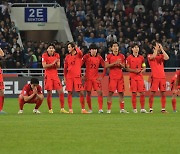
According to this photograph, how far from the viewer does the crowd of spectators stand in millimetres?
36031

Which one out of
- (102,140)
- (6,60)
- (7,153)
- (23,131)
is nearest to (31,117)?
(23,131)

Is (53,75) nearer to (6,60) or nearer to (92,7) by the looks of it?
(6,60)

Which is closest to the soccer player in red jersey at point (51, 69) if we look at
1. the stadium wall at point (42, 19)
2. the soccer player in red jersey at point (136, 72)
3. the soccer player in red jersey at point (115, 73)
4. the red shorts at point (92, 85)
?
the red shorts at point (92, 85)

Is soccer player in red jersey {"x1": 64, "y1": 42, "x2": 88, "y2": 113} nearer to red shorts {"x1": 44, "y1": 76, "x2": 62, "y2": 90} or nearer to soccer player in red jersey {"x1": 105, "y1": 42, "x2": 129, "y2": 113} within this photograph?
red shorts {"x1": 44, "y1": 76, "x2": 62, "y2": 90}

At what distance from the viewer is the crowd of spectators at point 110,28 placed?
118ft

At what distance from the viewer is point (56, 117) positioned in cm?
2091

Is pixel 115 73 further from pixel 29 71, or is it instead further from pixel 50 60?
pixel 29 71

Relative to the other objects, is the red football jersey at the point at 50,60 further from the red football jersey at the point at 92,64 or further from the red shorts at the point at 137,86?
the red shorts at the point at 137,86

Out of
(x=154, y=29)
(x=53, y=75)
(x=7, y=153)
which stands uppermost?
(x=154, y=29)

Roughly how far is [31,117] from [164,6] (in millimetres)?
21502

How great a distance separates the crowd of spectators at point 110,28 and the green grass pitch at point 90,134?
14.4 m

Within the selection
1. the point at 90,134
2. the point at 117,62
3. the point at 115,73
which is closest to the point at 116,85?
the point at 115,73

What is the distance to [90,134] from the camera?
16.0 meters

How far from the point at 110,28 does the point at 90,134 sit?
23.3 meters
